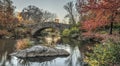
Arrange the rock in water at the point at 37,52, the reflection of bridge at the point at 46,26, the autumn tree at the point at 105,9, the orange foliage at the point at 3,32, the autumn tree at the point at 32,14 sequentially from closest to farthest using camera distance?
the autumn tree at the point at 105,9 < the rock in water at the point at 37,52 < the orange foliage at the point at 3,32 < the reflection of bridge at the point at 46,26 < the autumn tree at the point at 32,14

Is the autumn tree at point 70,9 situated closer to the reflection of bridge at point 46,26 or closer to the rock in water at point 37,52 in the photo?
the reflection of bridge at point 46,26

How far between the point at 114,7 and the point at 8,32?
39.1m

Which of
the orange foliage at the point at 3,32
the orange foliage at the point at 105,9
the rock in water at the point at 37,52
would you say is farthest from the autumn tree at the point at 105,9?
the orange foliage at the point at 3,32

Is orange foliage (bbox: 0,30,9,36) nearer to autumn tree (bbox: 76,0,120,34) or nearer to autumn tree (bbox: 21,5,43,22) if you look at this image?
autumn tree (bbox: 76,0,120,34)

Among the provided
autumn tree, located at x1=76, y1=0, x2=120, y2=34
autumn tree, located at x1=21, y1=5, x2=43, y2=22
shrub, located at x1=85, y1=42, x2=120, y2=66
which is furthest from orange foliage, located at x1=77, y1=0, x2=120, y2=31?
autumn tree, located at x1=21, y1=5, x2=43, y2=22

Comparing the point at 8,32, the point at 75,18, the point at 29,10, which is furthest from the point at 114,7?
the point at 29,10

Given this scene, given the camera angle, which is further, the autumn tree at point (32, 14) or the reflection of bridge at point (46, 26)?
the autumn tree at point (32, 14)

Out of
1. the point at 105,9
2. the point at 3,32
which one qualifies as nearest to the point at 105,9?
the point at 105,9

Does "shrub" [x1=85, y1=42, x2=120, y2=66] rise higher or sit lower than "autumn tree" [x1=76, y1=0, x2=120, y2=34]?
lower

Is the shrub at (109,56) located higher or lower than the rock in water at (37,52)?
higher

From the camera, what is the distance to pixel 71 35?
177ft

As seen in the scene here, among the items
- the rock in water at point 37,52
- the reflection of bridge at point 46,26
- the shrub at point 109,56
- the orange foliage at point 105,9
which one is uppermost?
the orange foliage at point 105,9

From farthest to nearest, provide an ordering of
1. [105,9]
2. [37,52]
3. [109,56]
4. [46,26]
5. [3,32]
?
[46,26] → [3,32] → [37,52] → [105,9] → [109,56]

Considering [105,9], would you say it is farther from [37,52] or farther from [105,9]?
[37,52]
